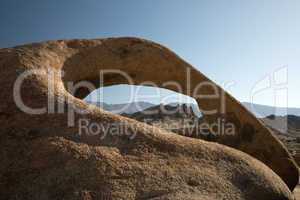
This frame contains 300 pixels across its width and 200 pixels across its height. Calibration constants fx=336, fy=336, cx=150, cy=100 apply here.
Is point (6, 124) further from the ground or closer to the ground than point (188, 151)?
further from the ground

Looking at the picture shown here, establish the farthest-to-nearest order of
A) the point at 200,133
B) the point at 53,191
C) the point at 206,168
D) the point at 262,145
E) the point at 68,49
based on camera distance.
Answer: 1. the point at 200,133
2. the point at 262,145
3. the point at 68,49
4. the point at 206,168
5. the point at 53,191

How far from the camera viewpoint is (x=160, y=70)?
8.02 m

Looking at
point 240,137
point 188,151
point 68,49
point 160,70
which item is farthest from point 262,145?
point 68,49

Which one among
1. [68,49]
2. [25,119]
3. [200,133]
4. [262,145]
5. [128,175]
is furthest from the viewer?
[200,133]

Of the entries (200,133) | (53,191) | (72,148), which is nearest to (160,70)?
(200,133)

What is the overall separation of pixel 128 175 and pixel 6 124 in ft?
5.87

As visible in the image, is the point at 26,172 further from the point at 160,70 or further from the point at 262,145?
the point at 262,145

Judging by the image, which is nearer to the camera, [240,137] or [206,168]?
[206,168]

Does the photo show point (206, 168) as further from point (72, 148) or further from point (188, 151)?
point (72, 148)

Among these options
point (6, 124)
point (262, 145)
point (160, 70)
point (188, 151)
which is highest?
point (160, 70)

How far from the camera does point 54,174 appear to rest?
11.1 ft

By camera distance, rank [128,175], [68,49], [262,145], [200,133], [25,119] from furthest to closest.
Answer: [200,133] → [262,145] → [68,49] → [25,119] → [128,175]

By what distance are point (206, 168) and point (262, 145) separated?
4.27 metres

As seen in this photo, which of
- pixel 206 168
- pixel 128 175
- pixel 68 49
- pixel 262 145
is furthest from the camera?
pixel 262 145
